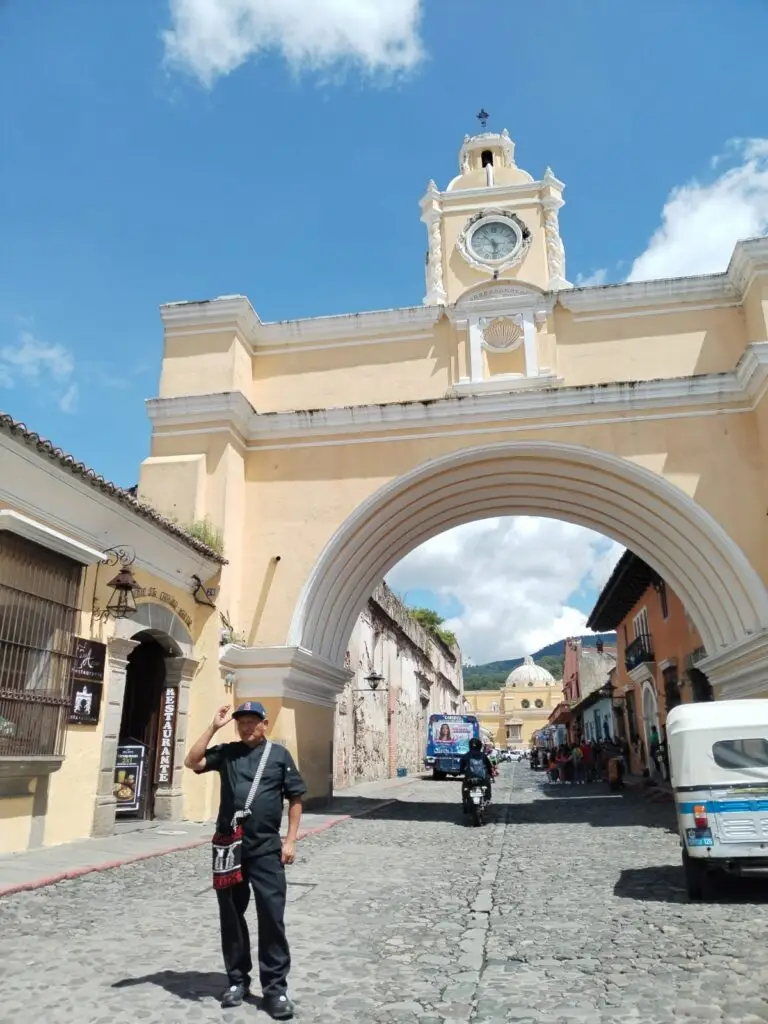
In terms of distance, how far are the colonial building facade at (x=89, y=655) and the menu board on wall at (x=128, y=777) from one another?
14 mm

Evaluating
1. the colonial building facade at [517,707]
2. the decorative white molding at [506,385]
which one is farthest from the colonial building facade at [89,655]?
the colonial building facade at [517,707]

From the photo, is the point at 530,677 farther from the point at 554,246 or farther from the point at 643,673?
the point at 554,246

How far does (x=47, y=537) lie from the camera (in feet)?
27.2

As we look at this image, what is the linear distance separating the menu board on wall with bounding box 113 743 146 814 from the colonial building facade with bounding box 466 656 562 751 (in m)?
62.7

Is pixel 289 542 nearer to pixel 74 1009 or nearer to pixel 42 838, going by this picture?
pixel 42 838

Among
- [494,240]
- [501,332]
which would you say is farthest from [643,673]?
[494,240]

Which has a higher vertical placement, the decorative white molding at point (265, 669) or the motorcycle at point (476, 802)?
the decorative white molding at point (265, 669)

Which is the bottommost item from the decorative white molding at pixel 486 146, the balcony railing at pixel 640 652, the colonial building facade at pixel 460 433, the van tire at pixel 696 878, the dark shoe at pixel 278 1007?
the dark shoe at pixel 278 1007

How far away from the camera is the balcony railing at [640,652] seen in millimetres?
21562

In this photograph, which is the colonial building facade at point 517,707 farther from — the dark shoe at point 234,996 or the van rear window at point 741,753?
the dark shoe at point 234,996

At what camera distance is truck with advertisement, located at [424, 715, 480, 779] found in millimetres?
30656

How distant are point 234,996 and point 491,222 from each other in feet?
48.2

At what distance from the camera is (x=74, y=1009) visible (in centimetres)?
365

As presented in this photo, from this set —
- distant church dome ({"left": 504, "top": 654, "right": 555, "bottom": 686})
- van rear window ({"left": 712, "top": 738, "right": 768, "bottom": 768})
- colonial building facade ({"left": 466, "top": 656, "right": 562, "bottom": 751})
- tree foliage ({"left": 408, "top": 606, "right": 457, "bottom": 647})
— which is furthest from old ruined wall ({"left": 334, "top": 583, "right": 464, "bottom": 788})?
distant church dome ({"left": 504, "top": 654, "right": 555, "bottom": 686})
